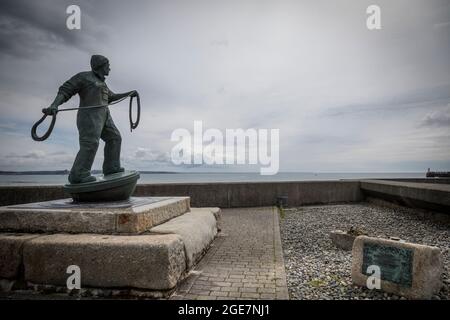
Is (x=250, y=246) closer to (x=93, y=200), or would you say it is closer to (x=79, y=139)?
(x=93, y=200)

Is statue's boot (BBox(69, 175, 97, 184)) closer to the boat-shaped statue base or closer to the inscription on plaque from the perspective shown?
the boat-shaped statue base

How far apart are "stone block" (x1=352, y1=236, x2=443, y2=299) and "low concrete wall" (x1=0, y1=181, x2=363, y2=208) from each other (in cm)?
766

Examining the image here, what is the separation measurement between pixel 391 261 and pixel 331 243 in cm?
241

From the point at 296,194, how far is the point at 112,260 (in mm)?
9575

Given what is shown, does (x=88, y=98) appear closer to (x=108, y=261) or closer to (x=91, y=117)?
(x=91, y=117)

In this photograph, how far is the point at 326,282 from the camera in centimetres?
363

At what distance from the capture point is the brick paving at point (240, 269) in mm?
3333

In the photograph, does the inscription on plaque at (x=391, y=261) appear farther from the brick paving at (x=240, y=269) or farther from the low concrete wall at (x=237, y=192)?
the low concrete wall at (x=237, y=192)

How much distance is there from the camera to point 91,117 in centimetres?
505

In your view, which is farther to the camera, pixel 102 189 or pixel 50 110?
pixel 102 189

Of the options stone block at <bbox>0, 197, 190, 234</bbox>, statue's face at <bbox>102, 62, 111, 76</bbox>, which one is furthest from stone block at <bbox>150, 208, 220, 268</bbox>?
statue's face at <bbox>102, 62, 111, 76</bbox>

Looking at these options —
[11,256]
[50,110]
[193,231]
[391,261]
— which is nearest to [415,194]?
[391,261]
